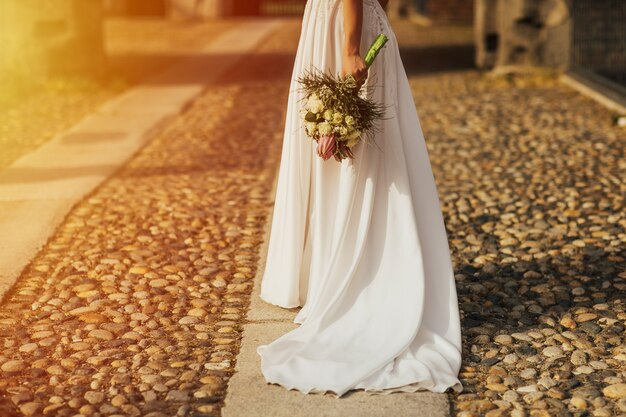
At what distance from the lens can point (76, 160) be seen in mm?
7840

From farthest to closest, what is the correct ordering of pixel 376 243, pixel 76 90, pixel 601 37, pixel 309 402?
pixel 601 37
pixel 76 90
pixel 376 243
pixel 309 402

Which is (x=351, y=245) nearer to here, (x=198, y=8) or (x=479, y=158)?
(x=479, y=158)

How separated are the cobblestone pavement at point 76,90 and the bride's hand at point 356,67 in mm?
4705

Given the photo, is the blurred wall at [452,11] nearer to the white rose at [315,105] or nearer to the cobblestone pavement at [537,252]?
the cobblestone pavement at [537,252]

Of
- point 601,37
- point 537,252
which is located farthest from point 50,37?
point 537,252

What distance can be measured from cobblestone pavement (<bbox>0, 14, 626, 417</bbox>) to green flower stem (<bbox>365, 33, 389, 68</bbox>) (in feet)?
3.90

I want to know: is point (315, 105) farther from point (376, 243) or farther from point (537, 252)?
point (537, 252)

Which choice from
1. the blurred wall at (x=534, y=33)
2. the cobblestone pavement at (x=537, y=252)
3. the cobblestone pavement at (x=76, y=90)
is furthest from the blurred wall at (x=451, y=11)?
the cobblestone pavement at (x=537, y=252)

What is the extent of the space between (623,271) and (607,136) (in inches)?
150

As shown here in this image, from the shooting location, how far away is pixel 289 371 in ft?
12.1

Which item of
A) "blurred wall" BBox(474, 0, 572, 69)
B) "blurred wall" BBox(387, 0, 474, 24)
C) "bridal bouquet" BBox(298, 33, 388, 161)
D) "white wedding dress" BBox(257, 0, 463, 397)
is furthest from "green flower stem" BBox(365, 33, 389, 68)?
"blurred wall" BBox(387, 0, 474, 24)

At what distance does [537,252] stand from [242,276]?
61.4 inches

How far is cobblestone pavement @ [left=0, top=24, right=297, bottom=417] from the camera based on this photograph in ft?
12.0

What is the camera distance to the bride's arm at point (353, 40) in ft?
12.3
